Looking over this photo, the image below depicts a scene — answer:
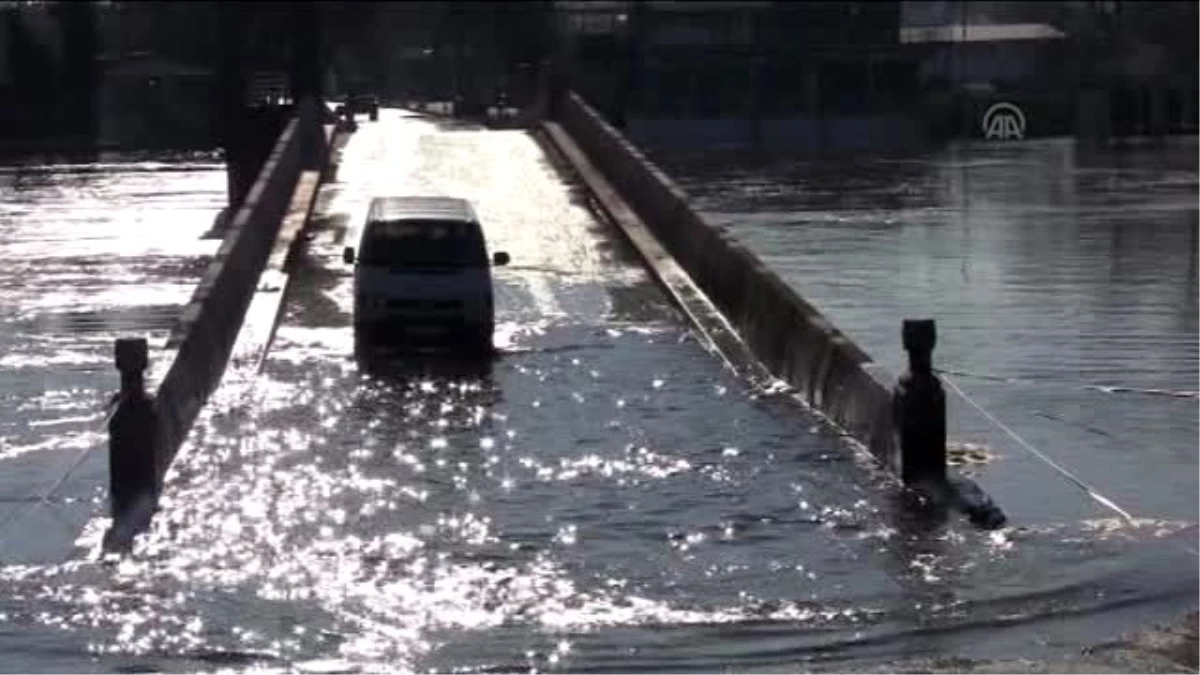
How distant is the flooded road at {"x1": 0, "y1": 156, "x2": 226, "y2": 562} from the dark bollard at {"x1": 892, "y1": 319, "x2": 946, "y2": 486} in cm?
689

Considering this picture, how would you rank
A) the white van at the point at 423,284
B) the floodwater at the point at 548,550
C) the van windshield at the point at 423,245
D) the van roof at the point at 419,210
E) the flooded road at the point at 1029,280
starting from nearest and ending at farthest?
the floodwater at the point at 548,550 → the flooded road at the point at 1029,280 → the white van at the point at 423,284 → the van windshield at the point at 423,245 → the van roof at the point at 419,210

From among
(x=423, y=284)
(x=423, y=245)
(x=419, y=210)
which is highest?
(x=419, y=210)

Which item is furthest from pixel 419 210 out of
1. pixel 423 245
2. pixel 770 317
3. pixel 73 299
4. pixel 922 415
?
pixel 922 415

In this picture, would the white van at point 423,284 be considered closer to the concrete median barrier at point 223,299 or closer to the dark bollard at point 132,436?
the concrete median barrier at point 223,299

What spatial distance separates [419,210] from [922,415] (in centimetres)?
1342

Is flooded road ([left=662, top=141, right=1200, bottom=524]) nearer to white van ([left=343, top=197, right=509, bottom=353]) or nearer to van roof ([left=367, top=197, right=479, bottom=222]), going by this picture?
white van ([left=343, top=197, right=509, bottom=353])

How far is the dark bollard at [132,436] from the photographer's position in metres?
22.0

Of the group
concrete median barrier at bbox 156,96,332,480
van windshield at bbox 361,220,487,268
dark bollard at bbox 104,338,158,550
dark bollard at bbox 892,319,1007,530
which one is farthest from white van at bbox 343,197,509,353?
dark bollard at bbox 892,319,1007,530

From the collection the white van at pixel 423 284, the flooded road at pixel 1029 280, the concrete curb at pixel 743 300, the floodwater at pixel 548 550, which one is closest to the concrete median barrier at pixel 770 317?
the concrete curb at pixel 743 300

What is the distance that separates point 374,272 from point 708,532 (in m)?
13.3

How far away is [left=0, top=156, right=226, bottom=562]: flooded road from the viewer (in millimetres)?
23250

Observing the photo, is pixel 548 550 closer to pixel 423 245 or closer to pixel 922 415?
pixel 922 415

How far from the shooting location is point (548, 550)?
64.7 ft

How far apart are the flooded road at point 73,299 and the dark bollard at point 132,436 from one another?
1.35 ft
